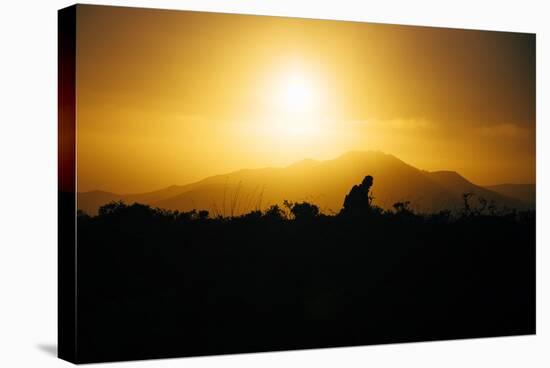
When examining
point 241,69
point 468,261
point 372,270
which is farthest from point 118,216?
point 468,261

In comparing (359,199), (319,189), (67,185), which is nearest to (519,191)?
(359,199)

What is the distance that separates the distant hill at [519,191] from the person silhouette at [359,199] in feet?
3.98

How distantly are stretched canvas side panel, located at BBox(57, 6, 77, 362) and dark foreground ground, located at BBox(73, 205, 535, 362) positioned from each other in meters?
0.12

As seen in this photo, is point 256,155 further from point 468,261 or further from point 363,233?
point 468,261

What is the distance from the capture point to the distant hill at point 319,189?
1053 cm

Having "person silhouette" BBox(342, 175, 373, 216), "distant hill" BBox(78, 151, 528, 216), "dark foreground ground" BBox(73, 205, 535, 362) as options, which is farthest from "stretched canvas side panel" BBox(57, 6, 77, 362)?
"person silhouette" BBox(342, 175, 373, 216)

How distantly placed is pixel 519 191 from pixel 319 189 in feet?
6.62

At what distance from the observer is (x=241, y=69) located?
35.3 feet

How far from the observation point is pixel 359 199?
11.2 meters

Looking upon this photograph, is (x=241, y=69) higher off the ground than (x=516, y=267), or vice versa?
(x=241, y=69)

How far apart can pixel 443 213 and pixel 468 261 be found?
476mm

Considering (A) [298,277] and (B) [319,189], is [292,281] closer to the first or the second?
(A) [298,277]

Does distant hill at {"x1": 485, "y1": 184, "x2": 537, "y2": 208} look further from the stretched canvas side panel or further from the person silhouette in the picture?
the stretched canvas side panel

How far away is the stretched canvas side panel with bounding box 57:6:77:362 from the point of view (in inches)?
402
